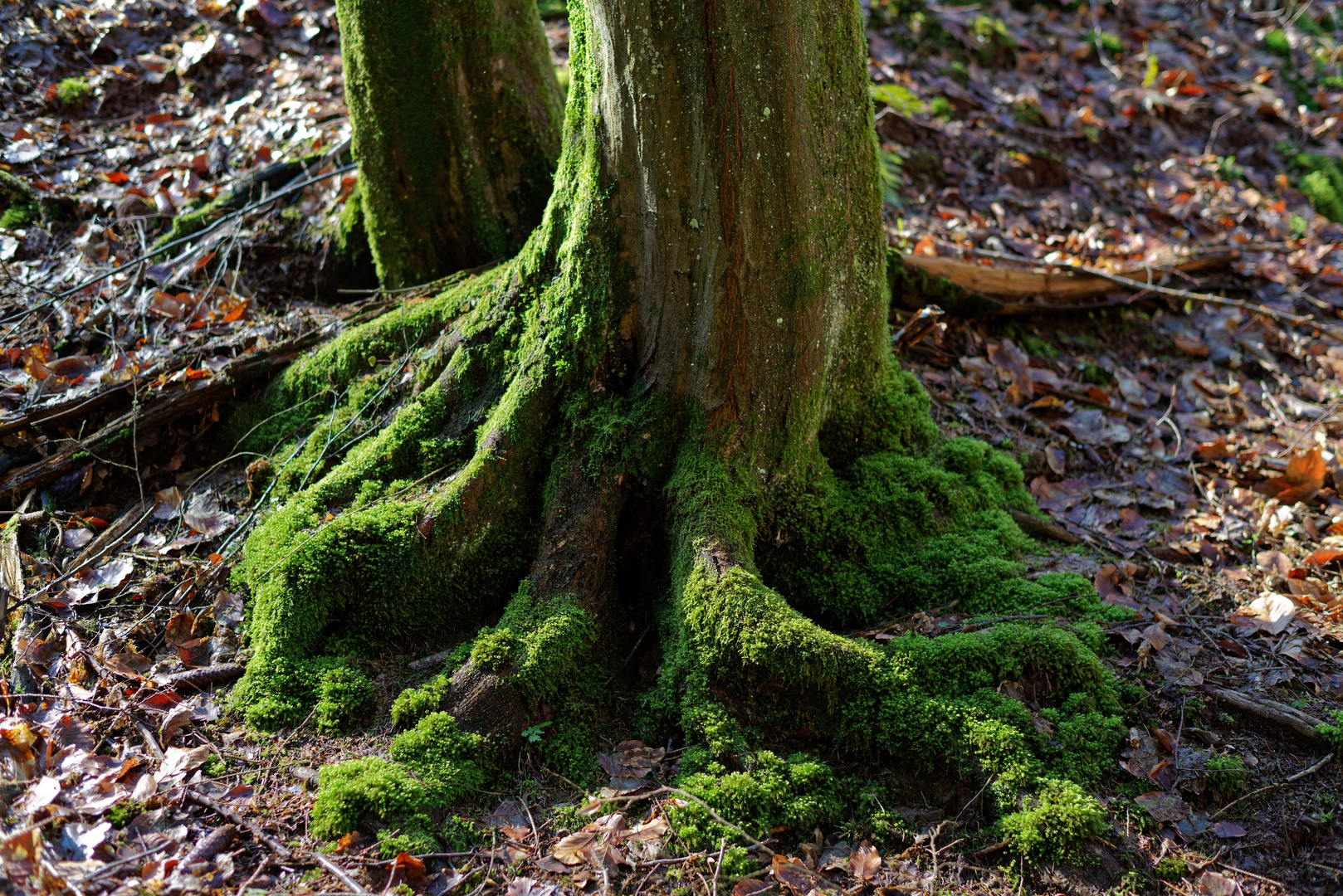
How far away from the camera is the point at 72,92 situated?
19.1 ft

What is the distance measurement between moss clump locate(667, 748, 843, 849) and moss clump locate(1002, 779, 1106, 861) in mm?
514

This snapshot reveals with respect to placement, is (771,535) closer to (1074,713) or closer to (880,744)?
(880,744)

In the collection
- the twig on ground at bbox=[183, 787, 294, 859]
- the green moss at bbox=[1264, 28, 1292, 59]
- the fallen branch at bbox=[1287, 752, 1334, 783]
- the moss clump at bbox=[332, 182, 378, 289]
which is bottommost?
the fallen branch at bbox=[1287, 752, 1334, 783]

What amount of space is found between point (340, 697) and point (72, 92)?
5467 millimetres

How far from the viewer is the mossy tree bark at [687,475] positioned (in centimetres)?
271

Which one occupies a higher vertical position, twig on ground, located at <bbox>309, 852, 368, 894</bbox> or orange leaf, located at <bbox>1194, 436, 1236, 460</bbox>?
twig on ground, located at <bbox>309, 852, 368, 894</bbox>

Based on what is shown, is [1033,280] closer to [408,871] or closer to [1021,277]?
[1021,277]

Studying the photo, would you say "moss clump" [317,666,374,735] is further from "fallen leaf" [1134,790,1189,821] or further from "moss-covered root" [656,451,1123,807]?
"fallen leaf" [1134,790,1189,821]

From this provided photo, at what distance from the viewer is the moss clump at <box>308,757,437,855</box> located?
2379mm

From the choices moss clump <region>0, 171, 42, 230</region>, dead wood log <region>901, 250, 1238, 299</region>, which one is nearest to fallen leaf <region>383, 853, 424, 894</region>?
dead wood log <region>901, 250, 1238, 299</region>

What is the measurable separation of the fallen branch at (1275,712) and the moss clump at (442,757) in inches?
99.2

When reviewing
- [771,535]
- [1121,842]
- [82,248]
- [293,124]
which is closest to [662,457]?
[771,535]

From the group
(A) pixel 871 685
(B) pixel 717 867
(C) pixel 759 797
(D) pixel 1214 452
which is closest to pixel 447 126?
(A) pixel 871 685

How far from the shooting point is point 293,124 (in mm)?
5734
